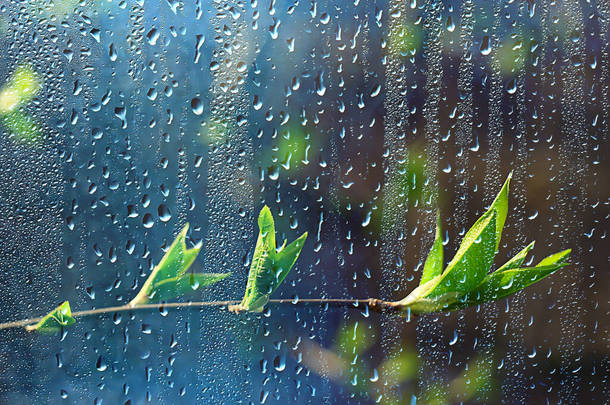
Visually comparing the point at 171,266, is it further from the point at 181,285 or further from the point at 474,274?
the point at 474,274

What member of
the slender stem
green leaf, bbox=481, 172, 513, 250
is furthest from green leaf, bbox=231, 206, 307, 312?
green leaf, bbox=481, 172, 513, 250

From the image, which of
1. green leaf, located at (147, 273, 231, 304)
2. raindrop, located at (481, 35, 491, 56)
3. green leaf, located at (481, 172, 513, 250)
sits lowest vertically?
green leaf, located at (147, 273, 231, 304)

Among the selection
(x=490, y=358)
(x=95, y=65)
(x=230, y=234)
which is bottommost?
(x=490, y=358)

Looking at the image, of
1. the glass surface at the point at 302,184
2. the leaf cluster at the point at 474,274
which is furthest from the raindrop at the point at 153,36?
the leaf cluster at the point at 474,274

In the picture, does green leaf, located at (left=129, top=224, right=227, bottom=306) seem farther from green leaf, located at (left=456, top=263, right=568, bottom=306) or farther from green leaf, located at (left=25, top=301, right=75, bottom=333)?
green leaf, located at (left=456, top=263, right=568, bottom=306)

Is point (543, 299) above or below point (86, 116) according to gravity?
below

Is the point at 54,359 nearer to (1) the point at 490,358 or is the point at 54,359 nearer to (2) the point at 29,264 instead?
(2) the point at 29,264

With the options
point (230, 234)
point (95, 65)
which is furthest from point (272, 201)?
point (95, 65)
